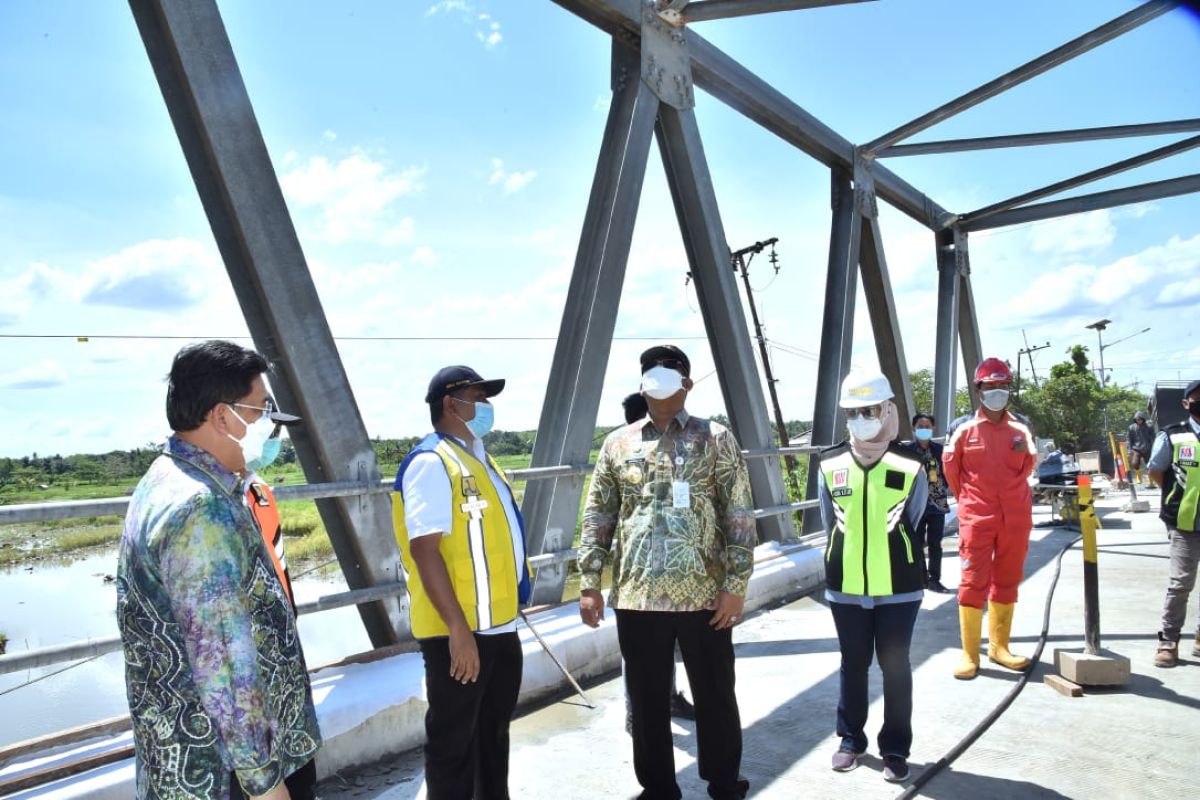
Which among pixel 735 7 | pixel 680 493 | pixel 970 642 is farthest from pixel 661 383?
pixel 735 7

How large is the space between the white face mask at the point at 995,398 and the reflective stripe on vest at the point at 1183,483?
1160mm

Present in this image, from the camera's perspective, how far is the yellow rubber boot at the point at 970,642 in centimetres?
436

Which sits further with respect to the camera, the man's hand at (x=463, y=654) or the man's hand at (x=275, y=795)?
the man's hand at (x=463, y=654)

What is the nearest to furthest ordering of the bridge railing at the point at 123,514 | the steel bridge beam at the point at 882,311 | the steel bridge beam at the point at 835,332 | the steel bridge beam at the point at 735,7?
1. the bridge railing at the point at 123,514
2. the steel bridge beam at the point at 735,7
3. the steel bridge beam at the point at 835,332
4. the steel bridge beam at the point at 882,311

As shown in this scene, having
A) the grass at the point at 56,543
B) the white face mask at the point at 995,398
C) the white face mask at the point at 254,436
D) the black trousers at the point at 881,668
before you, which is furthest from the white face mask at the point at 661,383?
the grass at the point at 56,543

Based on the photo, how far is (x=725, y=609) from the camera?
2.82m

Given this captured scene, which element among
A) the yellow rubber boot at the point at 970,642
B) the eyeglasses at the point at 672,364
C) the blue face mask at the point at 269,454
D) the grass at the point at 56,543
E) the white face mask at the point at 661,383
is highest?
the eyeglasses at the point at 672,364

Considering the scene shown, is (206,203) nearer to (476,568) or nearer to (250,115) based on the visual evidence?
(250,115)

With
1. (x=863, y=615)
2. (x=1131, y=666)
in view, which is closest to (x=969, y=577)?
(x=1131, y=666)

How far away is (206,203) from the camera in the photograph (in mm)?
3287

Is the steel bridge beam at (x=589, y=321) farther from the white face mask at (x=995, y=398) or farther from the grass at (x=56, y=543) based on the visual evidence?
the grass at (x=56, y=543)

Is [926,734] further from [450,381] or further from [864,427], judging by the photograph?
[450,381]

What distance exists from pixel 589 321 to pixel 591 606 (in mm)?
2325

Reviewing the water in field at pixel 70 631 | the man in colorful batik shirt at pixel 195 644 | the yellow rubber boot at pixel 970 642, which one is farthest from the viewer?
the water in field at pixel 70 631
